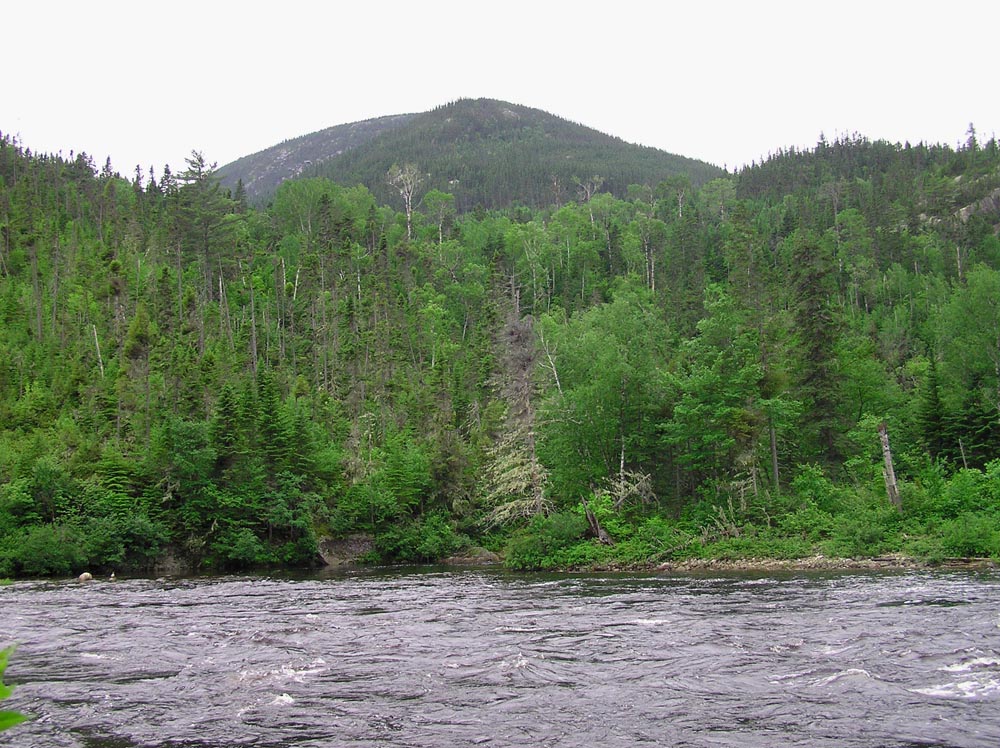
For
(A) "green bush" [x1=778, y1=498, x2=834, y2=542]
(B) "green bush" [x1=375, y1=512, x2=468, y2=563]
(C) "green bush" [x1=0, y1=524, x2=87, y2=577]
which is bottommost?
(B) "green bush" [x1=375, y1=512, x2=468, y2=563]

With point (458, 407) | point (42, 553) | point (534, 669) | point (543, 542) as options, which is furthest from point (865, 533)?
point (458, 407)

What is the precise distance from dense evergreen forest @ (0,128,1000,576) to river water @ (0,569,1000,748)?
46.7 ft

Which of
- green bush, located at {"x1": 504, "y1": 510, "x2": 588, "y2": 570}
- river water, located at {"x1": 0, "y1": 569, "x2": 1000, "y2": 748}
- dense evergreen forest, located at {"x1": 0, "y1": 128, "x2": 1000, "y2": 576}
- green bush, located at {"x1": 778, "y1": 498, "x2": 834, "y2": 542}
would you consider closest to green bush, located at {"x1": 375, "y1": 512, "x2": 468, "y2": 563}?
dense evergreen forest, located at {"x1": 0, "y1": 128, "x2": 1000, "y2": 576}

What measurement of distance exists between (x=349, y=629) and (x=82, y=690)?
7899 millimetres

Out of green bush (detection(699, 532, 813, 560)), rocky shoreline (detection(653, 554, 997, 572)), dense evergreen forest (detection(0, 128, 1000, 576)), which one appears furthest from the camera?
dense evergreen forest (detection(0, 128, 1000, 576))

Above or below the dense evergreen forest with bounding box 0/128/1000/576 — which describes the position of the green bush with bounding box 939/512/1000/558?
below

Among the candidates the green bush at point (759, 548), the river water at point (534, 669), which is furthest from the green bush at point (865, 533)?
the river water at point (534, 669)

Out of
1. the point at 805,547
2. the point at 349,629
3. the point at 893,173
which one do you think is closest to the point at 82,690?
the point at 349,629

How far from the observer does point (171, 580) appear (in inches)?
1574

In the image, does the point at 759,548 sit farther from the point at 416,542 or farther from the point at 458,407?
the point at 458,407

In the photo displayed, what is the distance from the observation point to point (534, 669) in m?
16.6

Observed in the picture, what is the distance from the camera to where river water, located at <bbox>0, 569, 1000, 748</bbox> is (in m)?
12.5

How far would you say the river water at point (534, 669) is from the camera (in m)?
12.5

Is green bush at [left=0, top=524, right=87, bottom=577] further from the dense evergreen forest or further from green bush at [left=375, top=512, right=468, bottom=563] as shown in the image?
green bush at [left=375, top=512, right=468, bottom=563]
